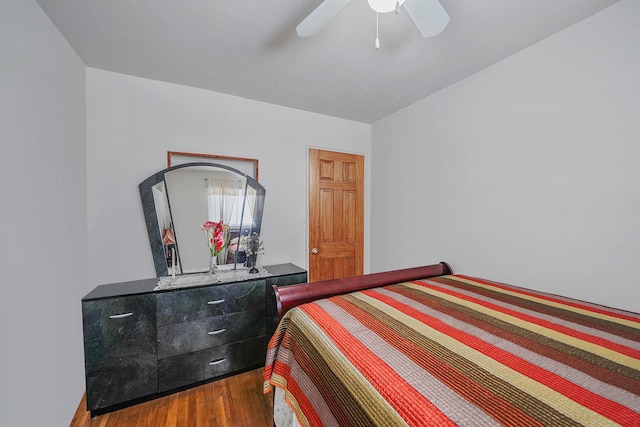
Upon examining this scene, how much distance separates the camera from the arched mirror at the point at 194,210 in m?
2.12

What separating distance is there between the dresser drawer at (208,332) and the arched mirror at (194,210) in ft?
1.66

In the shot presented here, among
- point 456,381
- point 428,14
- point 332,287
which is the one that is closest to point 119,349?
point 332,287

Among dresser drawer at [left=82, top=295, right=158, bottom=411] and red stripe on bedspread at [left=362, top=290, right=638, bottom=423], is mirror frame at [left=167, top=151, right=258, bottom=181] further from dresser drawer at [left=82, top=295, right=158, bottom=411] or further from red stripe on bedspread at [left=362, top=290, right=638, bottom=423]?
red stripe on bedspread at [left=362, top=290, right=638, bottom=423]

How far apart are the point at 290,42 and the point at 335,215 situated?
1.85m

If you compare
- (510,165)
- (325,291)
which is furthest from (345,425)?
(510,165)

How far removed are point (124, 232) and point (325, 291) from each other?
1761mm

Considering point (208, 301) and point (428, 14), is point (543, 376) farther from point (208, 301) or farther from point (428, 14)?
point (208, 301)

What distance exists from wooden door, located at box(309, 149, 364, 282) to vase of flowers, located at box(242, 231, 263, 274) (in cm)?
70

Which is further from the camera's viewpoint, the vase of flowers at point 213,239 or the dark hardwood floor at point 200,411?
the vase of flowers at point 213,239

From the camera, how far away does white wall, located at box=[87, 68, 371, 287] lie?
198 centimetres

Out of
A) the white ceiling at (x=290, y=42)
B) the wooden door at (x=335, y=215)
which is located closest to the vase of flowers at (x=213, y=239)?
the wooden door at (x=335, y=215)

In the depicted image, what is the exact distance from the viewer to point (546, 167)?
1668mm

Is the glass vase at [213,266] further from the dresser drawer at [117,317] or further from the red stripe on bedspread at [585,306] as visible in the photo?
the red stripe on bedspread at [585,306]

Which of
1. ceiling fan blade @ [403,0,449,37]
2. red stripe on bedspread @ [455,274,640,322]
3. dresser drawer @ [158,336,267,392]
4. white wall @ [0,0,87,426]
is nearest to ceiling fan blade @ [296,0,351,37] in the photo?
ceiling fan blade @ [403,0,449,37]
